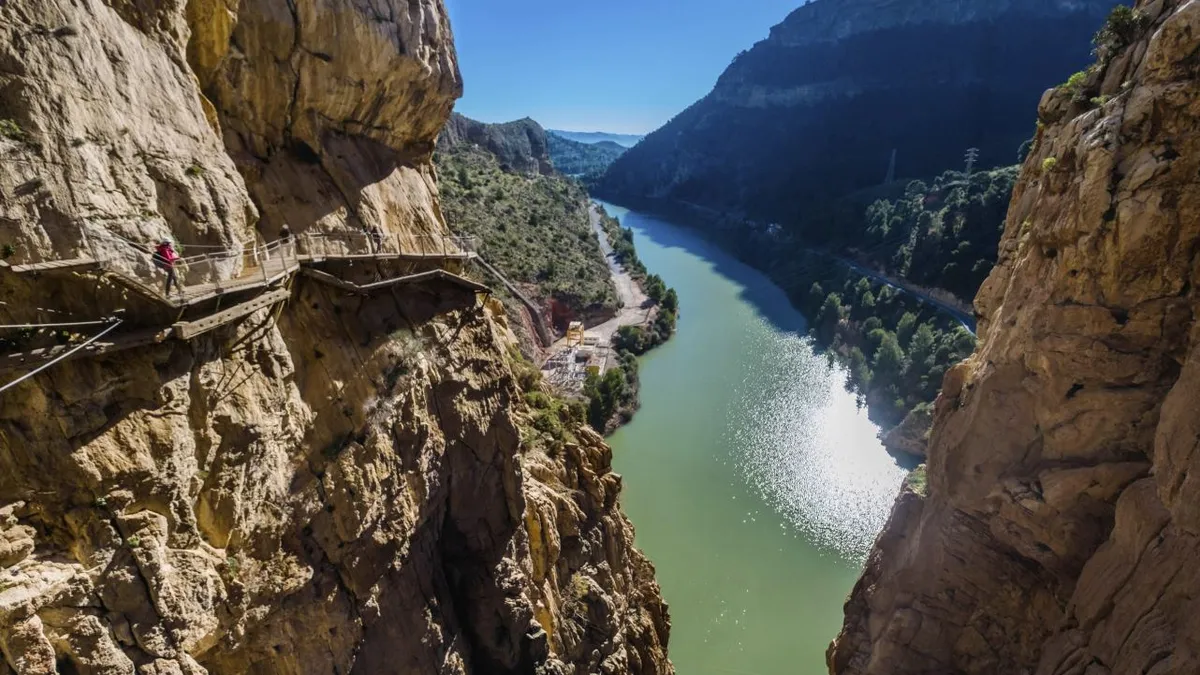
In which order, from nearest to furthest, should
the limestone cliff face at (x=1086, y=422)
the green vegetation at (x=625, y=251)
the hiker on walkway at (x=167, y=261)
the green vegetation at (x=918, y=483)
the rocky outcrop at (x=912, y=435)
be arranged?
the hiker on walkway at (x=167, y=261), the limestone cliff face at (x=1086, y=422), the green vegetation at (x=918, y=483), the rocky outcrop at (x=912, y=435), the green vegetation at (x=625, y=251)

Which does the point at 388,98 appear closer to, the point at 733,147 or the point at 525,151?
the point at 525,151

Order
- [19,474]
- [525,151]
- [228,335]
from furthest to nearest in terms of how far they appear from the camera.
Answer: [525,151] → [228,335] → [19,474]

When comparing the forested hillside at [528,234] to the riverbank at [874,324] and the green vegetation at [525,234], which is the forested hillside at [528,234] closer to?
the green vegetation at [525,234]

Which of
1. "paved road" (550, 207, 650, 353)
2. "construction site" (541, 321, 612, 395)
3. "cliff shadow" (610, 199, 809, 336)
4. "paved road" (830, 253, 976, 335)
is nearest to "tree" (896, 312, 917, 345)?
"paved road" (830, 253, 976, 335)

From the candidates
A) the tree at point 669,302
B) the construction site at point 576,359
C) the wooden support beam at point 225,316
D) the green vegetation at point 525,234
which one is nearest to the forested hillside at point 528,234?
the green vegetation at point 525,234

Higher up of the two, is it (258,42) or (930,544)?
(258,42)

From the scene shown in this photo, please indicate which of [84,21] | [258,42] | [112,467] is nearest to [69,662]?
[112,467]

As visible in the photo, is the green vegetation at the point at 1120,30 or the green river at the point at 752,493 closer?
the green vegetation at the point at 1120,30
